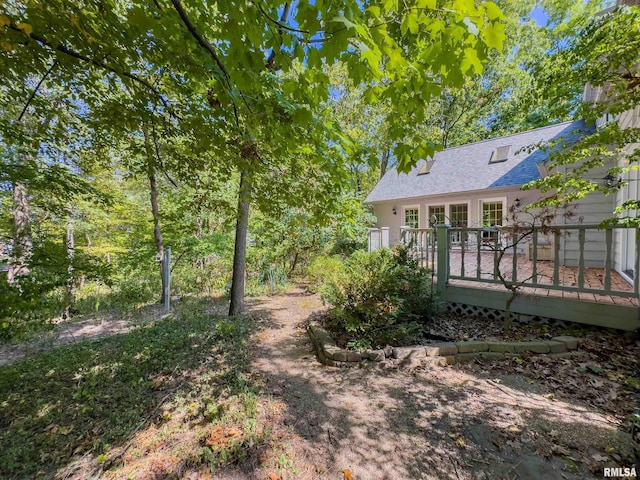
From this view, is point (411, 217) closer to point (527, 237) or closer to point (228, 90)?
point (527, 237)

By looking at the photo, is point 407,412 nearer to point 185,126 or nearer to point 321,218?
point 321,218

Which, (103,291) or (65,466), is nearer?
(65,466)

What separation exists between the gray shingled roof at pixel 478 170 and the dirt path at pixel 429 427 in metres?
7.74

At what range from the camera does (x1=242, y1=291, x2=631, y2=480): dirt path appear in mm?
1828

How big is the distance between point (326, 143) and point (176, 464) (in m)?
3.06

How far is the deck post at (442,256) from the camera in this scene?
4789 mm

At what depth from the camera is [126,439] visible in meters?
2.31

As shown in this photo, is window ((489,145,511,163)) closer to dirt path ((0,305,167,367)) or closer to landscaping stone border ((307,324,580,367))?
landscaping stone border ((307,324,580,367))

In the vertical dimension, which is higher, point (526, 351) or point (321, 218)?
point (321, 218)

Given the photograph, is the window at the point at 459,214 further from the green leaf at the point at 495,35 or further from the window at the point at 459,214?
the green leaf at the point at 495,35

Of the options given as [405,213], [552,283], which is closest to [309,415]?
[552,283]

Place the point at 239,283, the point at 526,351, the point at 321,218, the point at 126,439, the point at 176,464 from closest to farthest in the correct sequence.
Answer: the point at 176,464 < the point at 126,439 < the point at 526,351 < the point at 321,218 < the point at 239,283

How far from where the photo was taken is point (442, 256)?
15.9 ft

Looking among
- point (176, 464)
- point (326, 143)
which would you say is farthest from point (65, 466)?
point (326, 143)
